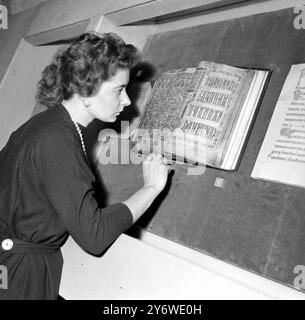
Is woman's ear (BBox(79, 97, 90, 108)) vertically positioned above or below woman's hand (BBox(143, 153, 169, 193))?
above

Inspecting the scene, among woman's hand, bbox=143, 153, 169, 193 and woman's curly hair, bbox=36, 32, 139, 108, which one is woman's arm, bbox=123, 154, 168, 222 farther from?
woman's curly hair, bbox=36, 32, 139, 108

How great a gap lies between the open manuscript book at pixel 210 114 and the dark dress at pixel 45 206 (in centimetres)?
29

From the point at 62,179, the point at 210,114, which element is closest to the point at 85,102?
the point at 62,179

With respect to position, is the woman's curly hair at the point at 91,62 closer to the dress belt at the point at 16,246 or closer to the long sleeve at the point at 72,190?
the long sleeve at the point at 72,190

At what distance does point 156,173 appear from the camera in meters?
0.94

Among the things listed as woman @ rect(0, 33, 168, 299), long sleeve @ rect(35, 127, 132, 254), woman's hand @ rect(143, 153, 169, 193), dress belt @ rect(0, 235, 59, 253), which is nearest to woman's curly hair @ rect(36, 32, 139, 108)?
woman @ rect(0, 33, 168, 299)

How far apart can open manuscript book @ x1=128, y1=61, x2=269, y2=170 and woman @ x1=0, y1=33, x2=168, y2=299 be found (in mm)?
111

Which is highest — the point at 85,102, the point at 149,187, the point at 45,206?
the point at 85,102

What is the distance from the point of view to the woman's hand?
93 cm

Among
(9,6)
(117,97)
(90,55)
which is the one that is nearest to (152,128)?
(117,97)

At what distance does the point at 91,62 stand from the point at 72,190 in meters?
0.34

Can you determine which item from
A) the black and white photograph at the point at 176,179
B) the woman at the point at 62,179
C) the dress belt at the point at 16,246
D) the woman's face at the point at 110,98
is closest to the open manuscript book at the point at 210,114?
the black and white photograph at the point at 176,179

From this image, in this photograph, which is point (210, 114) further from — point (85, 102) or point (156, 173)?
point (85, 102)

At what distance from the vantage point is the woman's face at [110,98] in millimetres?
870
